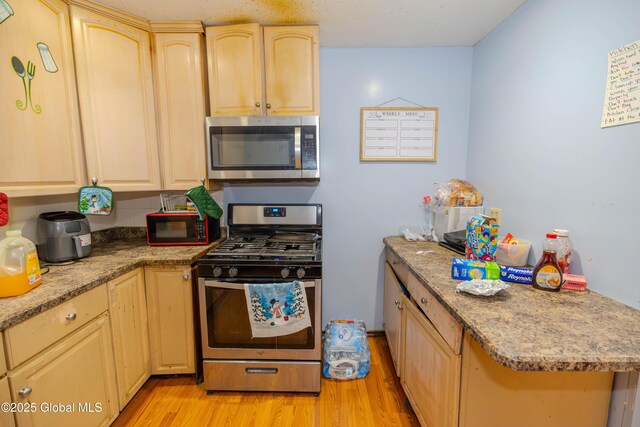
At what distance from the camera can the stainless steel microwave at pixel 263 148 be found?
176 cm

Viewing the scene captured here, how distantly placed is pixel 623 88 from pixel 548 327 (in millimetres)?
927

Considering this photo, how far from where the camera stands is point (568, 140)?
1237mm

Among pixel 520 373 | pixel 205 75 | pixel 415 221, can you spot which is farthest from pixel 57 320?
pixel 415 221

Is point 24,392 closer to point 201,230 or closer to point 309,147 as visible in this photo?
point 201,230

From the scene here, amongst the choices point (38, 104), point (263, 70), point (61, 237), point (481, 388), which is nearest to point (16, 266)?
point (61, 237)

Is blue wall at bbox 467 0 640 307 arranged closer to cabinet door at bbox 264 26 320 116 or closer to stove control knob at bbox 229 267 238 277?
cabinet door at bbox 264 26 320 116

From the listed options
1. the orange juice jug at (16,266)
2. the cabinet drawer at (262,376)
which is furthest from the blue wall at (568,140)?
the orange juice jug at (16,266)

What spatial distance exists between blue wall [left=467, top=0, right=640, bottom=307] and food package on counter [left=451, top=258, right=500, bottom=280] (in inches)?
14.6

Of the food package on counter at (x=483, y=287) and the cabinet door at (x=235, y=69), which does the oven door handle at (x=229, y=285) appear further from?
the cabinet door at (x=235, y=69)

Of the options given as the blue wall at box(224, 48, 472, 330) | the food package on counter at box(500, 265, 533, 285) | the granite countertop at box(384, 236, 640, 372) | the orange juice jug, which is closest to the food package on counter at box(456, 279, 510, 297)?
the granite countertop at box(384, 236, 640, 372)

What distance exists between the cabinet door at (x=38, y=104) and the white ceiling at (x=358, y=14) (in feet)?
1.23

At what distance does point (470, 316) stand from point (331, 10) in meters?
1.74

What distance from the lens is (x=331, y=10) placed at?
5.25 feet

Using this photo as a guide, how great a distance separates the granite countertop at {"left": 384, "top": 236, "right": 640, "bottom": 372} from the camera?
727mm
